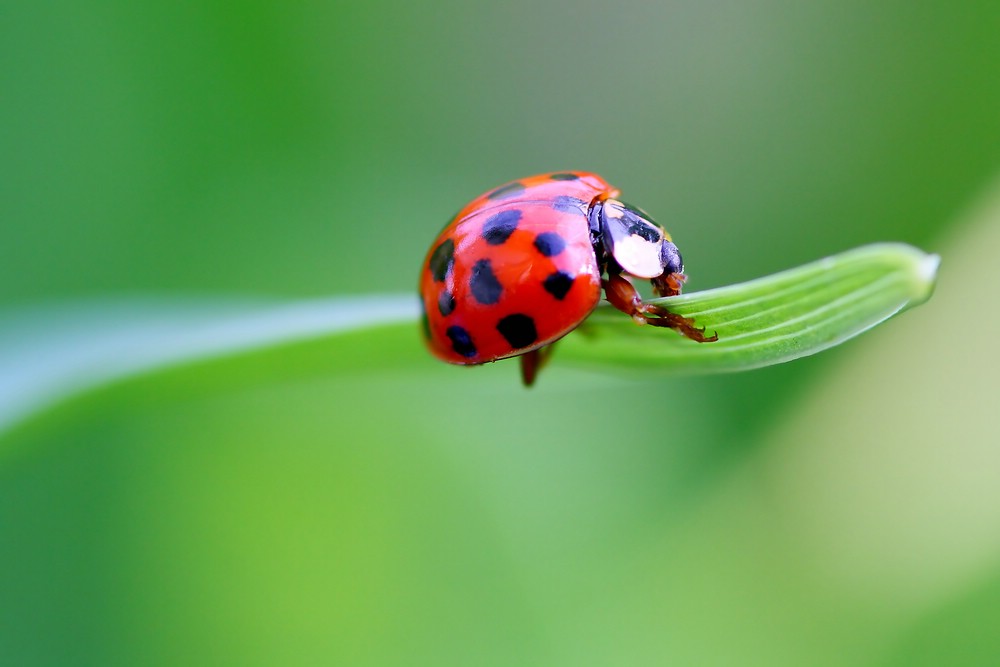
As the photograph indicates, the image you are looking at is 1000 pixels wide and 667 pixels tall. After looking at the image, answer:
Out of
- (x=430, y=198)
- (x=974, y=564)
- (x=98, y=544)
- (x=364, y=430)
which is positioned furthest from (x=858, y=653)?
(x=430, y=198)

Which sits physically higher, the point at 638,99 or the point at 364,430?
the point at 638,99

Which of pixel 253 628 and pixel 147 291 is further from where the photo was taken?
pixel 147 291

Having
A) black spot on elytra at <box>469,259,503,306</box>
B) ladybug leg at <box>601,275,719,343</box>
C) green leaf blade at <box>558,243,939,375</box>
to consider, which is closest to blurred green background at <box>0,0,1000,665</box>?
black spot on elytra at <box>469,259,503,306</box>

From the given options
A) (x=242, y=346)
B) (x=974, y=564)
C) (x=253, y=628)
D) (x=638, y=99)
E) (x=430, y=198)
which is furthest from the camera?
(x=638, y=99)

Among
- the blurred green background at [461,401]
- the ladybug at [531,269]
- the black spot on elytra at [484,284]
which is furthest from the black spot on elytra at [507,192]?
the blurred green background at [461,401]

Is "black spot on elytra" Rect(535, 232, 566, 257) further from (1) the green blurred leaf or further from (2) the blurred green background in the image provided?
(2) the blurred green background

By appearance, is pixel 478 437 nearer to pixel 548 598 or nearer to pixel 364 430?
pixel 364 430
